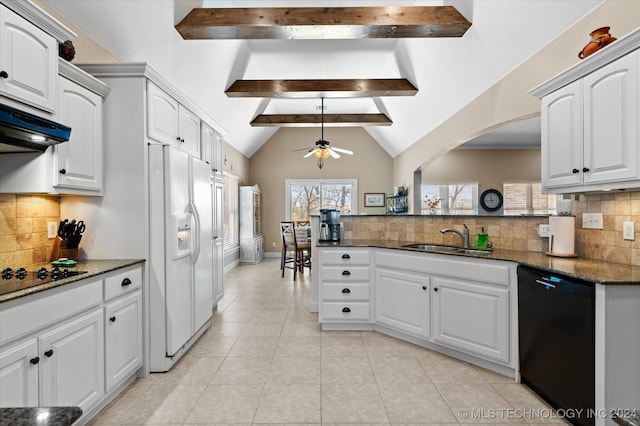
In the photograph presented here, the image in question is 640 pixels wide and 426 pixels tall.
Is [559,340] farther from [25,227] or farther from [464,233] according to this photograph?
[25,227]

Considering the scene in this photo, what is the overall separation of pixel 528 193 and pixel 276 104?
6.26 m

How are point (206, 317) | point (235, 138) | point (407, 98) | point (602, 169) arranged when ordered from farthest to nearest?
point (235, 138), point (407, 98), point (206, 317), point (602, 169)

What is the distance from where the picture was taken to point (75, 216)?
2.52 meters

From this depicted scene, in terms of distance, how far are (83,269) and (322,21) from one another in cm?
297

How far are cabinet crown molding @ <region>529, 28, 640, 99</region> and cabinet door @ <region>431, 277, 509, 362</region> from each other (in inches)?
58.5

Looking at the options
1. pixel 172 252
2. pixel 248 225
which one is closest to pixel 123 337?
pixel 172 252

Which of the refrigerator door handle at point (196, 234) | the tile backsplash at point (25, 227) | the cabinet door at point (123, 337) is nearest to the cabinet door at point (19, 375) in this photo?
the cabinet door at point (123, 337)

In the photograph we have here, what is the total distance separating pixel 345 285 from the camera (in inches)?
136

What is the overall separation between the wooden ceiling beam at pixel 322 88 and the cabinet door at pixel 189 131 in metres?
1.70

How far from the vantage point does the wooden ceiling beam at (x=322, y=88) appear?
5.09 metres

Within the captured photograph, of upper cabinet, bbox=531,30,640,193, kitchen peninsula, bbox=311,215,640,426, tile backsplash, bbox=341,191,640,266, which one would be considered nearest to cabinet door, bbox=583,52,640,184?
upper cabinet, bbox=531,30,640,193

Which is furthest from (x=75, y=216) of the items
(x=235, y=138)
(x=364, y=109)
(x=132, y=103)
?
(x=364, y=109)

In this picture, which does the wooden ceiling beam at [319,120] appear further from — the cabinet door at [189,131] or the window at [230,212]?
the cabinet door at [189,131]

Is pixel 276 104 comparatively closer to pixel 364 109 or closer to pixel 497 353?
pixel 364 109
